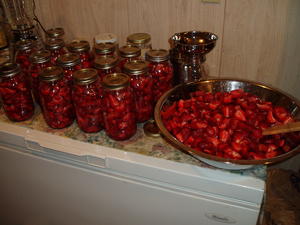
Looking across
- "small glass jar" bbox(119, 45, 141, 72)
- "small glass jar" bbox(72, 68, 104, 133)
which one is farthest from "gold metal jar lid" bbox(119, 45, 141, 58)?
"small glass jar" bbox(72, 68, 104, 133)

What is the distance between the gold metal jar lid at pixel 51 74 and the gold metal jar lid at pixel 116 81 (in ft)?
0.52

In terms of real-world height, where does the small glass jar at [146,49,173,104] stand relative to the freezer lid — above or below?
above

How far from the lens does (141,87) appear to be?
96cm

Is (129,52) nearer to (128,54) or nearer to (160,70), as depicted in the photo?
(128,54)

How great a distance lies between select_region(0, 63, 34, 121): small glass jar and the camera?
0.98 metres

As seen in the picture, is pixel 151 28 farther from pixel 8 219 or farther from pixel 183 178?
pixel 8 219

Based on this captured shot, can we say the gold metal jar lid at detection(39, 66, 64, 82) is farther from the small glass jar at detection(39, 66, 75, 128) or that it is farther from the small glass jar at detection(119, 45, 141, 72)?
the small glass jar at detection(119, 45, 141, 72)

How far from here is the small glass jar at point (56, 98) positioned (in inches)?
36.4

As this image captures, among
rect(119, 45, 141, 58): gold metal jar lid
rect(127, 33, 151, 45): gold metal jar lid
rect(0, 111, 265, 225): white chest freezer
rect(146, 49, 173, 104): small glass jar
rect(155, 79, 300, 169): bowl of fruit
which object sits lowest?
rect(0, 111, 265, 225): white chest freezer

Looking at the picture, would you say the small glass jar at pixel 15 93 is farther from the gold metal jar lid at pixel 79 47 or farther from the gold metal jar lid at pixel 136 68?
the gold metal jar lid at pixel 136 68

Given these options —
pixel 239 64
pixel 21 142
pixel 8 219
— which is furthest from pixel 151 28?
pixel 8 219

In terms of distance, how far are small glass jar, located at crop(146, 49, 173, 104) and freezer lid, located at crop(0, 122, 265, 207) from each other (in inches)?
11.3

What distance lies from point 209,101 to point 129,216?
480mm

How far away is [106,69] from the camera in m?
0.98
